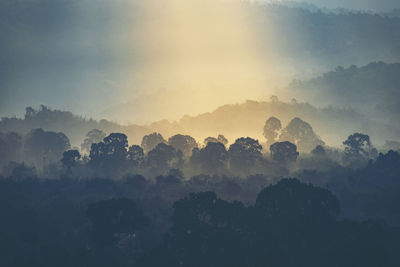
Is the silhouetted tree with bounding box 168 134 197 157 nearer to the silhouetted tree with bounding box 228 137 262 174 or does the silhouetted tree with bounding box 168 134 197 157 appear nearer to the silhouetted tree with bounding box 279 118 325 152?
the silhouetted tree with bounding box 228 137 262 174

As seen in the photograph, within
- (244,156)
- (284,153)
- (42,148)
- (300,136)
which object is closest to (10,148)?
(42,148)

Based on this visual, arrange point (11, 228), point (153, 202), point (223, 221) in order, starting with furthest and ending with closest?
point (153, 202)
point (11, 228)
point (223, 221)

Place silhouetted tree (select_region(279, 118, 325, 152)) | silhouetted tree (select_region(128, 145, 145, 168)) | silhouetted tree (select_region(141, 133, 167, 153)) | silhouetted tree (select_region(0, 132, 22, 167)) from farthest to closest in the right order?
silhouetted tree (select_region(279, 118, 325, 152))
silhouetted tree (select_region(141, 133, 167, 153))
silhouetted tree (select_region(0, 132, 22, 167))
silhouetted tree (select_region(128, 145, 145, 168))

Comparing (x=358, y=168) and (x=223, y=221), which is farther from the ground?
(x=358, y=168)

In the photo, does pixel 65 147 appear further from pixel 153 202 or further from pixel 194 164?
pixel 153 202

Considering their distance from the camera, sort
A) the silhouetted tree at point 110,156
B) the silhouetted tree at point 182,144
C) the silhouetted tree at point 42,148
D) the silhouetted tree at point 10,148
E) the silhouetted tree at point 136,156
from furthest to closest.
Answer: the silhouetted tree at point 42,148, the silhouetted tree at point 10,148, the silhouetted tree at point 182,144, the silhouetted tree at point 136,156, the silhouetted tree at point 110,156

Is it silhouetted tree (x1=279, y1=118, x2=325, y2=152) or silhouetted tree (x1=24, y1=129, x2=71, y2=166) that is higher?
silhouetted tree (x1=279, y1=118, x2=325, y2=152)

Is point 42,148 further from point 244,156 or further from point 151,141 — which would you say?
point 244,156

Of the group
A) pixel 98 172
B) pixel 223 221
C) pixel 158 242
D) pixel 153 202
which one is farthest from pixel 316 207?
pixel 98 172

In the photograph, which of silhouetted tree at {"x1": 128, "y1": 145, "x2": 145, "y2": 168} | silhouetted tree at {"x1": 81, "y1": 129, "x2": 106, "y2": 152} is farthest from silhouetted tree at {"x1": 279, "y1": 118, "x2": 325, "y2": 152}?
silhouetted tree at {"x1": 81, "y1": 129, "x2": 106, "y2": 152}

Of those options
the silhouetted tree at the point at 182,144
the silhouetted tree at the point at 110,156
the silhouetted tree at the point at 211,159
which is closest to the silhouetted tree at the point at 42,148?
the silhouetted tree at the point at 110,156

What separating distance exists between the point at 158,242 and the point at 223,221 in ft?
46.7

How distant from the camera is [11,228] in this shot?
90750mm

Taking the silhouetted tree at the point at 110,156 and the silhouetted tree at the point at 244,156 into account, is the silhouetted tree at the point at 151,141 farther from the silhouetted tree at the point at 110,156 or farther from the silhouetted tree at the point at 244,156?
the silhouetted tree at the point at 244,156
